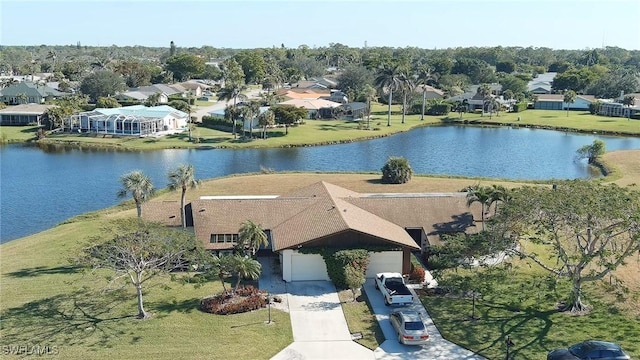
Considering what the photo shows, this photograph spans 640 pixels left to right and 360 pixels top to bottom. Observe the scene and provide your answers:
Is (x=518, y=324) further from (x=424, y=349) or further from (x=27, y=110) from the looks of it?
(x=27, y=110)

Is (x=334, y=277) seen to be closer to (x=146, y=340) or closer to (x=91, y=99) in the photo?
(x=146, y=340)

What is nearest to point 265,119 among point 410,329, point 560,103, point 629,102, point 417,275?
point 417,275

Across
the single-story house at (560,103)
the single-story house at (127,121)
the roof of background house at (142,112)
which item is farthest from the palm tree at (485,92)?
the single-story house at (127,121)

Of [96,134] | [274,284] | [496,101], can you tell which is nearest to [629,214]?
[274,284]

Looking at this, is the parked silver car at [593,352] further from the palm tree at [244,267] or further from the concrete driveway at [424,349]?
the palm tree at [244,267]

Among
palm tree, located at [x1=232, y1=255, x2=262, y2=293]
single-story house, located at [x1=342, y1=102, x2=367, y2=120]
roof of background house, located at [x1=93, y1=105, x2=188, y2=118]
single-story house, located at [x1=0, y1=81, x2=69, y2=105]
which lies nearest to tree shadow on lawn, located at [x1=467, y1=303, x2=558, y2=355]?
palm tree, located at [x1=232, y1=255, x2=262, y2=293]
